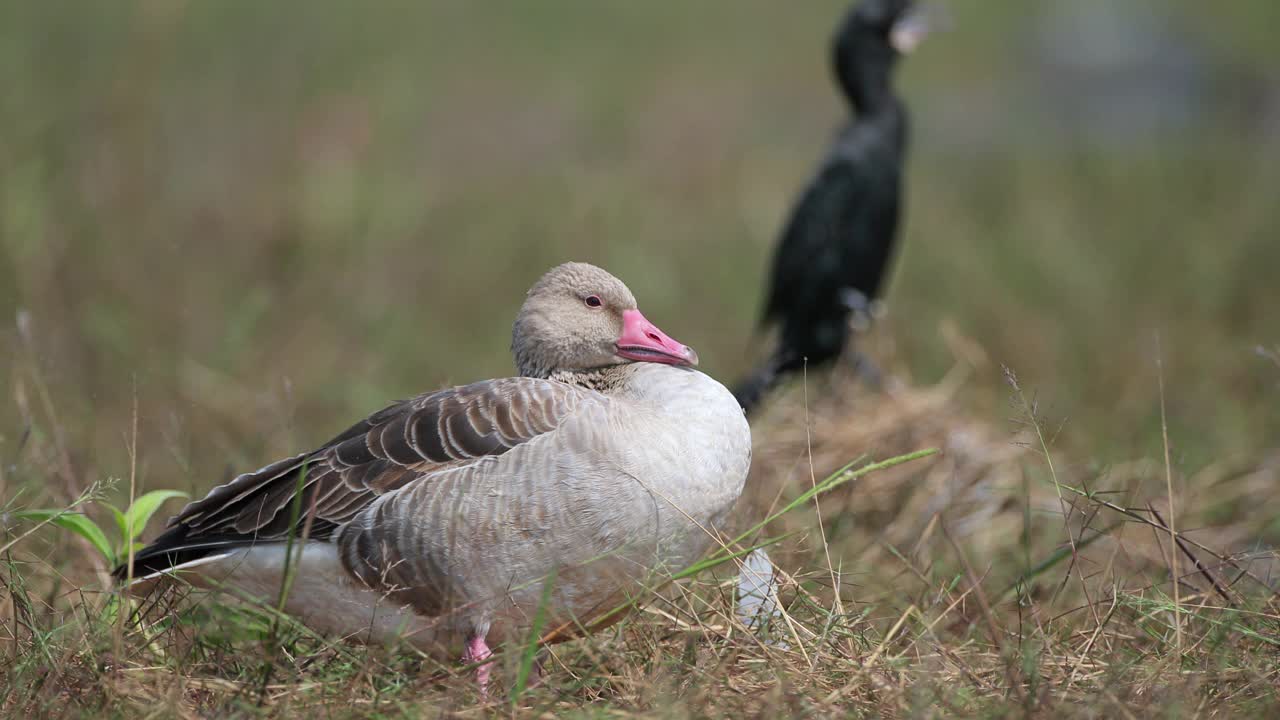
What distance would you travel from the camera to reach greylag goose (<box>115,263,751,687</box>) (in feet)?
9.45

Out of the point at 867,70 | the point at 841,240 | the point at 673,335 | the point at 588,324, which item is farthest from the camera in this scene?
the point at 673,335

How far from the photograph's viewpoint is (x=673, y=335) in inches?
318

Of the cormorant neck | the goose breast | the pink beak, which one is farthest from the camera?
the cormorant neck

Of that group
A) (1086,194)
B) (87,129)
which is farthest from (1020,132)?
(87,129)

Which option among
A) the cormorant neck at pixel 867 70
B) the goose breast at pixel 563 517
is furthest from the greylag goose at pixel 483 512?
the cormorant neck at pixel 867 70

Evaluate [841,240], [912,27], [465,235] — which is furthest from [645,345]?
[465,235]

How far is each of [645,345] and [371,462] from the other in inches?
28.9

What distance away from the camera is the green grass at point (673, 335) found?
2875mm

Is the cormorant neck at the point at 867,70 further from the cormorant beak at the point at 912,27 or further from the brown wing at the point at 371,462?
the brown wing at the point at 371,462

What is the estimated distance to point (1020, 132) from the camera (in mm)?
15648

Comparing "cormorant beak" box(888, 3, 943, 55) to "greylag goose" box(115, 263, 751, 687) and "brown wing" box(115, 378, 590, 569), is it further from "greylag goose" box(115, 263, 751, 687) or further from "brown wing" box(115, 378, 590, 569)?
"brown wing" box(115, 378, 590, 569)

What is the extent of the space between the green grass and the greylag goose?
0.44 feet

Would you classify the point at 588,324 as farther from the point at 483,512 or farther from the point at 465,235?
the point at 465,235

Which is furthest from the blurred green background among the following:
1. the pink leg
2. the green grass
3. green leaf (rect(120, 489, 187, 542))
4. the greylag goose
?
the pink leg
